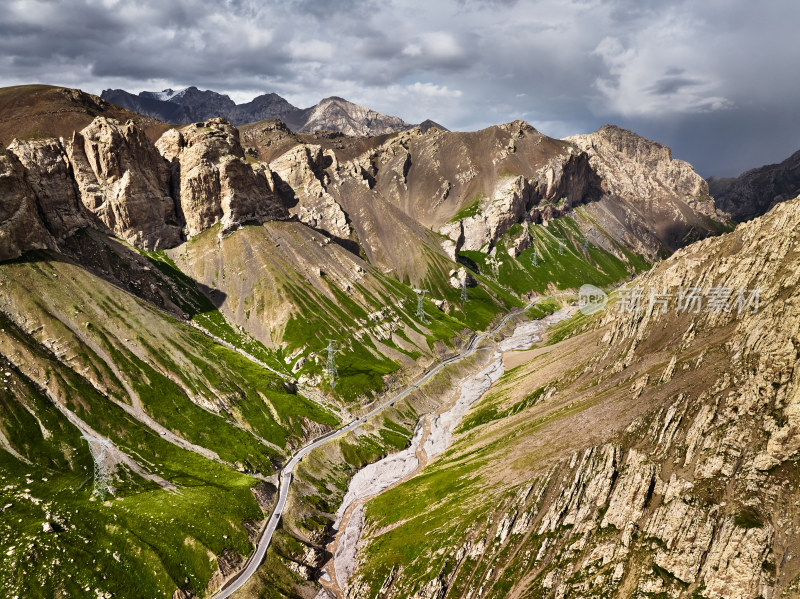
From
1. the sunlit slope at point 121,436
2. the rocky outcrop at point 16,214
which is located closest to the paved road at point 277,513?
the sunlit slope at point 121,436

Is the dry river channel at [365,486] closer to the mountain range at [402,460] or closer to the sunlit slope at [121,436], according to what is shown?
the mountain range at [402,460]

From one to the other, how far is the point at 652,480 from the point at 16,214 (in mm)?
208154

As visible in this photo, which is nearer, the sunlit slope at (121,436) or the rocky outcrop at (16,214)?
the sunlit slope at (121,436)

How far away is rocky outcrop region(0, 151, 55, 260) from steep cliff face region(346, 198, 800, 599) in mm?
149747

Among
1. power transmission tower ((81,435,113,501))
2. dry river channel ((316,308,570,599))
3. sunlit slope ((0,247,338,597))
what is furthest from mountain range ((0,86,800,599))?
dry river channel ((316,308,570,599))

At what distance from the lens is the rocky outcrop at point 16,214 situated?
167500 mm

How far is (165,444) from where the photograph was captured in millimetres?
144500

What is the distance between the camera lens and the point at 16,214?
172 m

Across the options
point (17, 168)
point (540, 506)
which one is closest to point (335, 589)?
point (540, 506)

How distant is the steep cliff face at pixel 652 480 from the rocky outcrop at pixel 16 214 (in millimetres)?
149747

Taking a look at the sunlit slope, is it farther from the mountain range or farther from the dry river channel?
the dry river channel

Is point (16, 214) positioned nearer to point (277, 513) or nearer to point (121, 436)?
point (121, 436)

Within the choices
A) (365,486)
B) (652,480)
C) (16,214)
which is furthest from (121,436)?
(652,480)

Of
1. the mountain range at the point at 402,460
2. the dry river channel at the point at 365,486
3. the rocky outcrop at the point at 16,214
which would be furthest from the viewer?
the rocky outcrop at the point at 16,214
